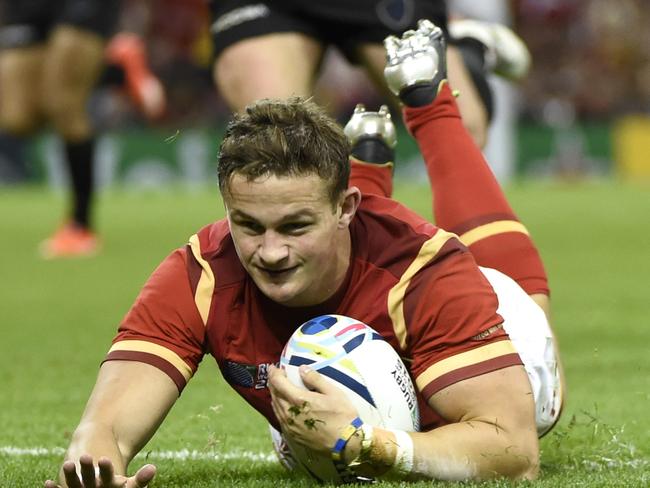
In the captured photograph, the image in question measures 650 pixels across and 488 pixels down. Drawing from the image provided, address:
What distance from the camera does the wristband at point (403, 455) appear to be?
11.8ft

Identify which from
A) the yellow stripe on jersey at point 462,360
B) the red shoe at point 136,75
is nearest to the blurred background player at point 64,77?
the red shoe at point 136,75

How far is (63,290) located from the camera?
940 centimetres

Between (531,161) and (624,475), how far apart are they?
1858 cm

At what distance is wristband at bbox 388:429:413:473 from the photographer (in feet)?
11.8

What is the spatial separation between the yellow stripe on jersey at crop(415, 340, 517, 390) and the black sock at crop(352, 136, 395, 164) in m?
1.63

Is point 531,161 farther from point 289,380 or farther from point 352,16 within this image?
point 289,380

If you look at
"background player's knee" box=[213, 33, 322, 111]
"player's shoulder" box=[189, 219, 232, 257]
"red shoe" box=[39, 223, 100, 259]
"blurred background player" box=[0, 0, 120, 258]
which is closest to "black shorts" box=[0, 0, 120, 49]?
"blurred background player" box=[0, 0, 120, 258]

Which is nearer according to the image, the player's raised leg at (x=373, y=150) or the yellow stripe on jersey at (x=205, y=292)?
the yellow stripe on jersey at (x=205, y=292)

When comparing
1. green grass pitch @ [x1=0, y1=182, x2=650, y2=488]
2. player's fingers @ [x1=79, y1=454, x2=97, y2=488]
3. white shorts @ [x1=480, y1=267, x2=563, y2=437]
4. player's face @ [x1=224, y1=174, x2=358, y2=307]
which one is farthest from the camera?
green grass pitch @ [x1=0, y1=182, x2=650, y2=488]

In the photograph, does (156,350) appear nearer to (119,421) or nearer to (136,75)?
(119,421)

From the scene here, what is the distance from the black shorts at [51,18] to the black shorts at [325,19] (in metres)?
3.97

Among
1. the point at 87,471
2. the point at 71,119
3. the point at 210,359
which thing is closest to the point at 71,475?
the point at 87,471

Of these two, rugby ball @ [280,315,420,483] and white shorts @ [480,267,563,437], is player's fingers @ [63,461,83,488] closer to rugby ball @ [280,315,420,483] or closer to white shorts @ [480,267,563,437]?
rugby ball @ [280,315,420,483]

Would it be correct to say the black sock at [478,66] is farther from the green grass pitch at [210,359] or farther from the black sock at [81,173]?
the black sock at [81,173]
